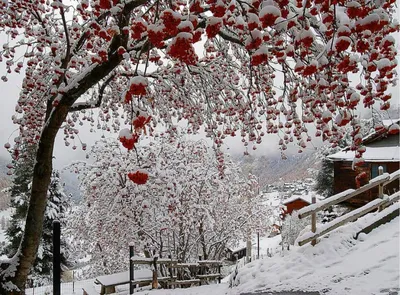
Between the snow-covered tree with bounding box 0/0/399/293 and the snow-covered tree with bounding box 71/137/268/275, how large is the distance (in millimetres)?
5621

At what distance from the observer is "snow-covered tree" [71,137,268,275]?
43.8ft

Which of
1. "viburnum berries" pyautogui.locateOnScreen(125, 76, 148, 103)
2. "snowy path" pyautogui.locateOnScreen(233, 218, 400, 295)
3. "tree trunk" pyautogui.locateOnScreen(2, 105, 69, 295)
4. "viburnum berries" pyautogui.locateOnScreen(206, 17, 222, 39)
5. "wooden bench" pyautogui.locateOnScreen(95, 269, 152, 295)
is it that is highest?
"viburnum berries" pyautogui.locateOnScreen(206, 17, 222, 39)

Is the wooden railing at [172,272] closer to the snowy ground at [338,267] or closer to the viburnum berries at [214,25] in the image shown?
the snowy ground at [338,267]

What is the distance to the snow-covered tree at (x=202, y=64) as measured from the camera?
2049 millimetres

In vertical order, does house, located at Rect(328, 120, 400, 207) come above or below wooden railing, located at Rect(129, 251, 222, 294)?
above

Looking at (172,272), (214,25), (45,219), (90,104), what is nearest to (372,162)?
(172,272)

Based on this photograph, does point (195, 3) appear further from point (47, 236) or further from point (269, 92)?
point (47, 236)

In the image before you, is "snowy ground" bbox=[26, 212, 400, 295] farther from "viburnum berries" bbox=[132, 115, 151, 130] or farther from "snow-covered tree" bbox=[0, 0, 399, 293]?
Answer: "viburnum berries" bbox=[132, 115, 151, 130]

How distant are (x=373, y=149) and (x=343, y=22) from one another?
18471 millimetres

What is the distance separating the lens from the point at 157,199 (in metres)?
13.8

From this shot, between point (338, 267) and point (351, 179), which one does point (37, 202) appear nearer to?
point (338, 267)

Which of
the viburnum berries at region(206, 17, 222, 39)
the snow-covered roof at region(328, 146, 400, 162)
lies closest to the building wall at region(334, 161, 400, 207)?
the snow-covered roof at region(328, 146, 400, 162)

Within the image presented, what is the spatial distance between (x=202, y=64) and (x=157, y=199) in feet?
29.2

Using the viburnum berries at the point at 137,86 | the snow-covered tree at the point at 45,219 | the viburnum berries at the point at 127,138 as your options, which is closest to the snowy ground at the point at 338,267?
the viburnum berries at the point at 127,138
